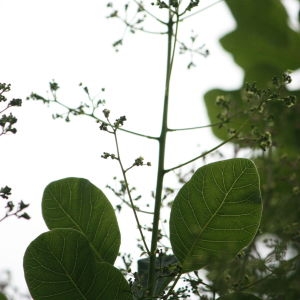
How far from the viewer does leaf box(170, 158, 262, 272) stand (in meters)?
1.63

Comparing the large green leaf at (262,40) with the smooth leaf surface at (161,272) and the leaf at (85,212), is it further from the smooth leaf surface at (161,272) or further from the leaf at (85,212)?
the leaf at (85,212)

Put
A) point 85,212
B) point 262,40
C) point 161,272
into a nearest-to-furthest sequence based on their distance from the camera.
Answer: point 161,272, point 85,212, point 262,40

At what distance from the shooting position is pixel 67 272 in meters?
1.55

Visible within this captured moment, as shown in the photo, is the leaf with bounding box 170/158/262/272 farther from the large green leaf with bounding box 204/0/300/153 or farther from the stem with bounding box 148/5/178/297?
the large green leaf with bounding box 204/0/300/153

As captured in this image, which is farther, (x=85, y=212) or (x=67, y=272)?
(x=85, y=212)

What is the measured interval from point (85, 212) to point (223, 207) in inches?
17.3

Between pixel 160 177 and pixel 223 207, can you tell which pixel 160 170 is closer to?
pixel 160 177

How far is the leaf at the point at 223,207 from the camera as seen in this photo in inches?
64.1

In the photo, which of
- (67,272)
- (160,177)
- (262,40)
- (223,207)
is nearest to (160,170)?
(160,177)

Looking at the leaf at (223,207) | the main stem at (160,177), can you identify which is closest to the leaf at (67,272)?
the main stem at (160,177)

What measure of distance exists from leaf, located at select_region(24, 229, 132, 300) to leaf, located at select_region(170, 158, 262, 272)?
248 mm

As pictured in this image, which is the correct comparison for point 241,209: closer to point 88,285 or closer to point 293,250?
point 293,250

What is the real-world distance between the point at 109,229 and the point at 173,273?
29 centimetres

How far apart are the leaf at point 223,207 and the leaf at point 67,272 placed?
25 cm
